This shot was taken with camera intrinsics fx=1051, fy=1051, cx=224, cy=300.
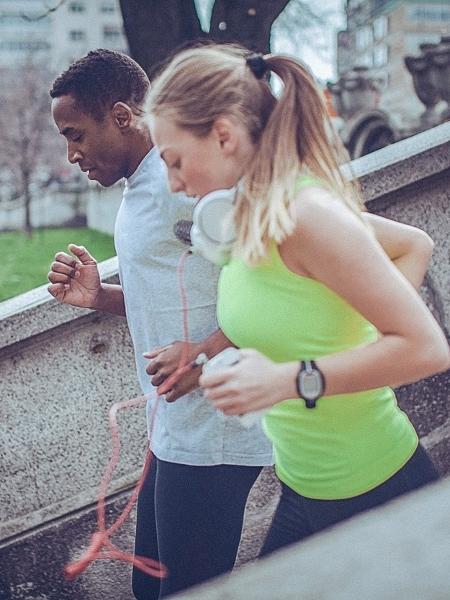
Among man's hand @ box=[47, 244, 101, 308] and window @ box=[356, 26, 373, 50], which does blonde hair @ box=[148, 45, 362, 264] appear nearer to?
man's hand @ box=[47, 244, 101, 308]

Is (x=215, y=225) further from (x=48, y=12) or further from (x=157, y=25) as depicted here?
(x=48, y=12)

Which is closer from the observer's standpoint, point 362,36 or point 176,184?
point 176,184

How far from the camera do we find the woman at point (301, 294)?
182cm

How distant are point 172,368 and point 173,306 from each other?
211 millimetres

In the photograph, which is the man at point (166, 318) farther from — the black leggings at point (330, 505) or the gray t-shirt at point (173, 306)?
the black leggings at point (330, 505)

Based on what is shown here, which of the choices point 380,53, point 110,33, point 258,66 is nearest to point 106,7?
point 110,33

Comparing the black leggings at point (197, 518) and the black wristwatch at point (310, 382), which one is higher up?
the black wristwatch at point (310, 382)

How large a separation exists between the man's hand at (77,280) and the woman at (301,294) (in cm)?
76

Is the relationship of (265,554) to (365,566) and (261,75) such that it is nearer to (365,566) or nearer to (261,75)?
(261,75)

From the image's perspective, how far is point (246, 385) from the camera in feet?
5.95

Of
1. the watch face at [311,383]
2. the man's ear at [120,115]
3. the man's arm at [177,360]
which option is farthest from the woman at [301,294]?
the man's ear at [120,115]

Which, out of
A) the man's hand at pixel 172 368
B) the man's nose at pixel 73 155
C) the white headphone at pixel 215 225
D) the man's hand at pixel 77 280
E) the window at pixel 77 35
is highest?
the man's nose at pixel 73 155

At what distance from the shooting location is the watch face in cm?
187

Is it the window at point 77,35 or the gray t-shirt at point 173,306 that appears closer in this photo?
the gray t-shirt at point 173,306
